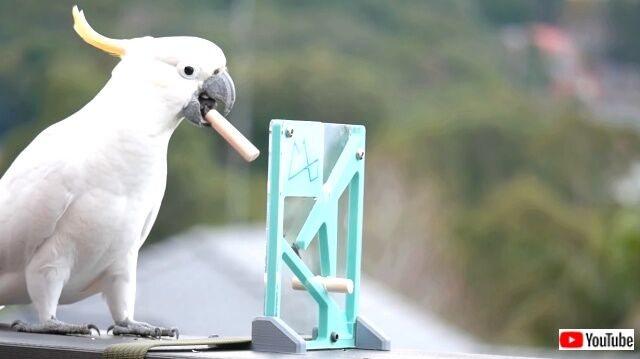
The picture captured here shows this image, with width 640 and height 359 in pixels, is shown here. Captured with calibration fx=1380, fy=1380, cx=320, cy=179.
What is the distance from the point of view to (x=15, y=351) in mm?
2373

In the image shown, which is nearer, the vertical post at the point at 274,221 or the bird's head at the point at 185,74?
the vertical post at the point at 274,221

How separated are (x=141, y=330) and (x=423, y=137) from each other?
1478 cm

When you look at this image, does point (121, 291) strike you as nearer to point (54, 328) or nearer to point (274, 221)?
point (54, 328)

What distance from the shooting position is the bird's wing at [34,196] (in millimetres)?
2555

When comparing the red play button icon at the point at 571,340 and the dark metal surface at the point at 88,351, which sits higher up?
the red play button icon at the point at 571,340

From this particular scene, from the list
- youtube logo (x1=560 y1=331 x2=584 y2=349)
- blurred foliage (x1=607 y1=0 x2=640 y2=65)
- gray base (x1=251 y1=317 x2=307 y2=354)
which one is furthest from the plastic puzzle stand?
blurred foliage (x1=607 y1=0 x2=640 y2=65)

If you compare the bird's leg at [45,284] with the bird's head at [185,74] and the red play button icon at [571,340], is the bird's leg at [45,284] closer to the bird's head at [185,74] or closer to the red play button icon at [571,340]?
the bird's head at [185,74]

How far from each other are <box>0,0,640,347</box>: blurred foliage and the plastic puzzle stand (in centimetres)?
993

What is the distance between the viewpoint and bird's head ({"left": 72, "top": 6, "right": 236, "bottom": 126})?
8.34 feet

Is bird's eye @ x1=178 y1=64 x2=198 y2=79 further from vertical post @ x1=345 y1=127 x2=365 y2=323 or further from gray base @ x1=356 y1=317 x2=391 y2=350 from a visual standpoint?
gray base @ x1=356 y1=317 x2=391 y2=350

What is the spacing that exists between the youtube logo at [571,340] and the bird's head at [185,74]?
0.75 metres

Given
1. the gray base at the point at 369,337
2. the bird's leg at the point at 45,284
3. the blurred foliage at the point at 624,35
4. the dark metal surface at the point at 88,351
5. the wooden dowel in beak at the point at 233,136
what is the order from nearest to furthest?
1. the dark metal surface at the point at 88,351
2. the wooden dowel in beak at the point at 233,136
3. the gray base at the point at 369,337
4. the bird's leg at the point at 45,284
5. the blurred foliage at the point at 624,35

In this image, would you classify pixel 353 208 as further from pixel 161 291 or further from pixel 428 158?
pixel 428 158

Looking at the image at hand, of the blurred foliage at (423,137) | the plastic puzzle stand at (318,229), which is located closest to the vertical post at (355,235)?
the plastic puzzle stand at (318,229)
